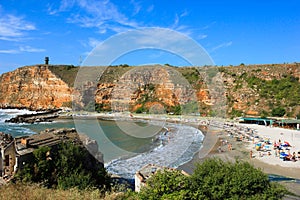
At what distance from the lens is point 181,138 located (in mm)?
32469

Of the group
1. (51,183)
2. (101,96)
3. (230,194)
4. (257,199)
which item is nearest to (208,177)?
(230,194)

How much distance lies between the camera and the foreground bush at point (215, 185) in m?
7.58

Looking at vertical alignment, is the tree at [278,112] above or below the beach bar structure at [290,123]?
above

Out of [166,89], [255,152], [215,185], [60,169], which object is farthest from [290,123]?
[60,169]

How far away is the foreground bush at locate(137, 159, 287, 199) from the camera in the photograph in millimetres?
7581

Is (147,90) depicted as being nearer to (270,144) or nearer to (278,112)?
(278,112)

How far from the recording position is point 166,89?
63.3 m

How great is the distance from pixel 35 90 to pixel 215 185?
73.6 metres

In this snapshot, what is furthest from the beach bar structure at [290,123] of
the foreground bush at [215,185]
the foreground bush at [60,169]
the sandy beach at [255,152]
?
the foreground bush at [60,169]

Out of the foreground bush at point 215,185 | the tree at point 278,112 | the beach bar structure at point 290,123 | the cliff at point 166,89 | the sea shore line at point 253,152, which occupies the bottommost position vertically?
the sea shore line at point 253,152

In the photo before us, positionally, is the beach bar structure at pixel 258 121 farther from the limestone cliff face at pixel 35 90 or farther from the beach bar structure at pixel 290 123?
the limestone cliff face at pixel 35 90

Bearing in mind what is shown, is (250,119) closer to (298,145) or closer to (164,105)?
(298,145)

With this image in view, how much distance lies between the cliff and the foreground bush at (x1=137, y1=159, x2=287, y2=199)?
39.1 m

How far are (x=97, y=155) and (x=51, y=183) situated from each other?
3.30 meters
